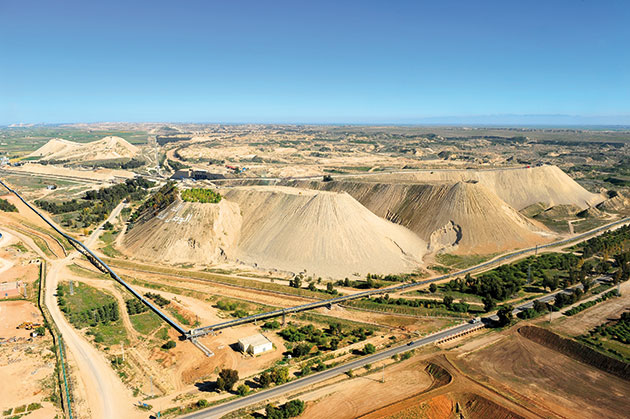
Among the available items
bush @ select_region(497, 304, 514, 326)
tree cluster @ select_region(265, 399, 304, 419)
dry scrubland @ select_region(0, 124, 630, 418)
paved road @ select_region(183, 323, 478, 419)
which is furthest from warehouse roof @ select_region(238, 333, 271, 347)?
bush @ select_region(497, 304, 514, 326)

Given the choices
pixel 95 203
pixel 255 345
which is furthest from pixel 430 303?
pixel 95 203

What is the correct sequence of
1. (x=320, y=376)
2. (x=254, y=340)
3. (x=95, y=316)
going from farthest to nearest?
(x=95, y=316) < (x=254, y=340) < (x=320, y=376)

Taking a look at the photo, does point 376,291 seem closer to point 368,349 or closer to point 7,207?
point 368,349

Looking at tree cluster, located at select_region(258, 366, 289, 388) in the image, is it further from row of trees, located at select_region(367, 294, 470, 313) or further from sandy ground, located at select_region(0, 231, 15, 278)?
sandy ground, located at select_region(0, 231, 15, 278)

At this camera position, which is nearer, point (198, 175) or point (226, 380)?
point (226, 380)

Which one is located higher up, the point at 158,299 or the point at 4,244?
the point at 4,244

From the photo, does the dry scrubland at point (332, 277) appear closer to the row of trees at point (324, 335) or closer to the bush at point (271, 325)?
the row of trees at point (324, 335)
